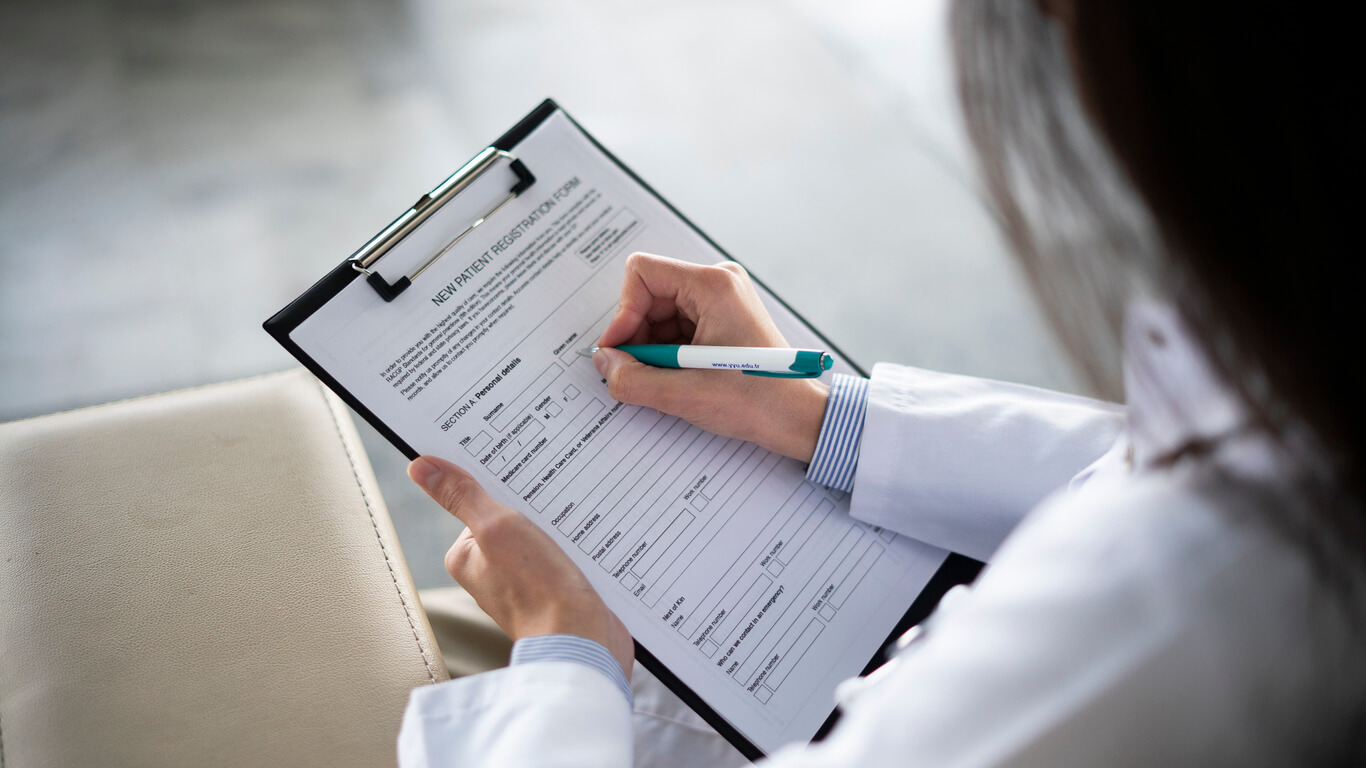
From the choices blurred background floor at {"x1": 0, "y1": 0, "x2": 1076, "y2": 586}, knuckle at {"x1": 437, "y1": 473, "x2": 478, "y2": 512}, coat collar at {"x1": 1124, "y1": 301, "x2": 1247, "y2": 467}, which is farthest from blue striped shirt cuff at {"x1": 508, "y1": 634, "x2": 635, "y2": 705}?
blurred background floor at {"x1": 0, "y1": 0, "x2": 1076, "y2": 586}

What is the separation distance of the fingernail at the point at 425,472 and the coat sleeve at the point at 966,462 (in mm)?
340

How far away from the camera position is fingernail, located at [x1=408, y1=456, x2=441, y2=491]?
553mm

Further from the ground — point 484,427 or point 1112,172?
point 484,427

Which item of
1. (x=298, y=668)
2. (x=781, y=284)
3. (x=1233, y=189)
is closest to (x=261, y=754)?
(x=298, y=668)

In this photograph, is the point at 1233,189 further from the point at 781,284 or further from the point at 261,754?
the point at 781,284

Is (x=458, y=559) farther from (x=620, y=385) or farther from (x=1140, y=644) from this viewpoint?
(x=1140, y=644)

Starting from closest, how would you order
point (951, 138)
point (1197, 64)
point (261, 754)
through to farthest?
point (1197, 64) → point (261, 754) → point (951, 138)

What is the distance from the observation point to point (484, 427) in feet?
1.94

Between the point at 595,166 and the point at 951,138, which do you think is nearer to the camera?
the point at 595,166

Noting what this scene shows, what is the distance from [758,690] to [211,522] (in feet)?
1.52

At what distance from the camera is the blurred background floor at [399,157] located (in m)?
1.28

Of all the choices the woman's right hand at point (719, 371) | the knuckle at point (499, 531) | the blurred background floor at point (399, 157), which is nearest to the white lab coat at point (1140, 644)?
the knuckle at point (499, 531)

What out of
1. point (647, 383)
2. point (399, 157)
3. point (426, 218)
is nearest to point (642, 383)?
point (647, 383)

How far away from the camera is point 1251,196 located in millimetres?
288
